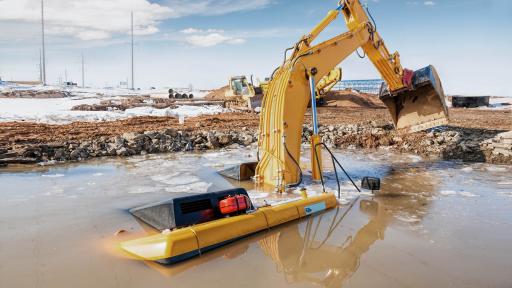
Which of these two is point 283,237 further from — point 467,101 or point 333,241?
point 467,101

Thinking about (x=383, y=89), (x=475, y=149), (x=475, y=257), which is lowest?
(x=475, y=257)

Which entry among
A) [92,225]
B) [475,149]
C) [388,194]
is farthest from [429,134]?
[92,225]

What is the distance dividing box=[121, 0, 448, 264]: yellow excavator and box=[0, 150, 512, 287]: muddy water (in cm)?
19

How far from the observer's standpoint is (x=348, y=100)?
3144 cm

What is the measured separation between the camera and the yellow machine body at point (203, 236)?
433 cm

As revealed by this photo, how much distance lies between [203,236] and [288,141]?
11.3ft

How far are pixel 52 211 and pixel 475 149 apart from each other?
1112 centimetres

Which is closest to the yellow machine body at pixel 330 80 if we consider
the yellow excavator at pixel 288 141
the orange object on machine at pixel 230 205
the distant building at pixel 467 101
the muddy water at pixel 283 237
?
the yellow excavator at pixel 288 141

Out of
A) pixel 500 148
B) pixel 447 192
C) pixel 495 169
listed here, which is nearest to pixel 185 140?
pixel 447 192

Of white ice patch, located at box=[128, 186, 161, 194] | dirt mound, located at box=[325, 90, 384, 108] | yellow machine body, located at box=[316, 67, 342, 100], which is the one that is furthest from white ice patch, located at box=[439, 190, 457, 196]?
dirt mound, located at box=[325, 90, 384, 108]

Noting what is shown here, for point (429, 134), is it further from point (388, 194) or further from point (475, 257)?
point (475, 257)

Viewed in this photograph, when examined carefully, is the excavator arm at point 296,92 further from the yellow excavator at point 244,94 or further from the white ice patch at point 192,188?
the yellow excavator at point 244,94

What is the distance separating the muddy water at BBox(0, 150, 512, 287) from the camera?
4.16 metres

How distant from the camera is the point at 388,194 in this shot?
7777mm
